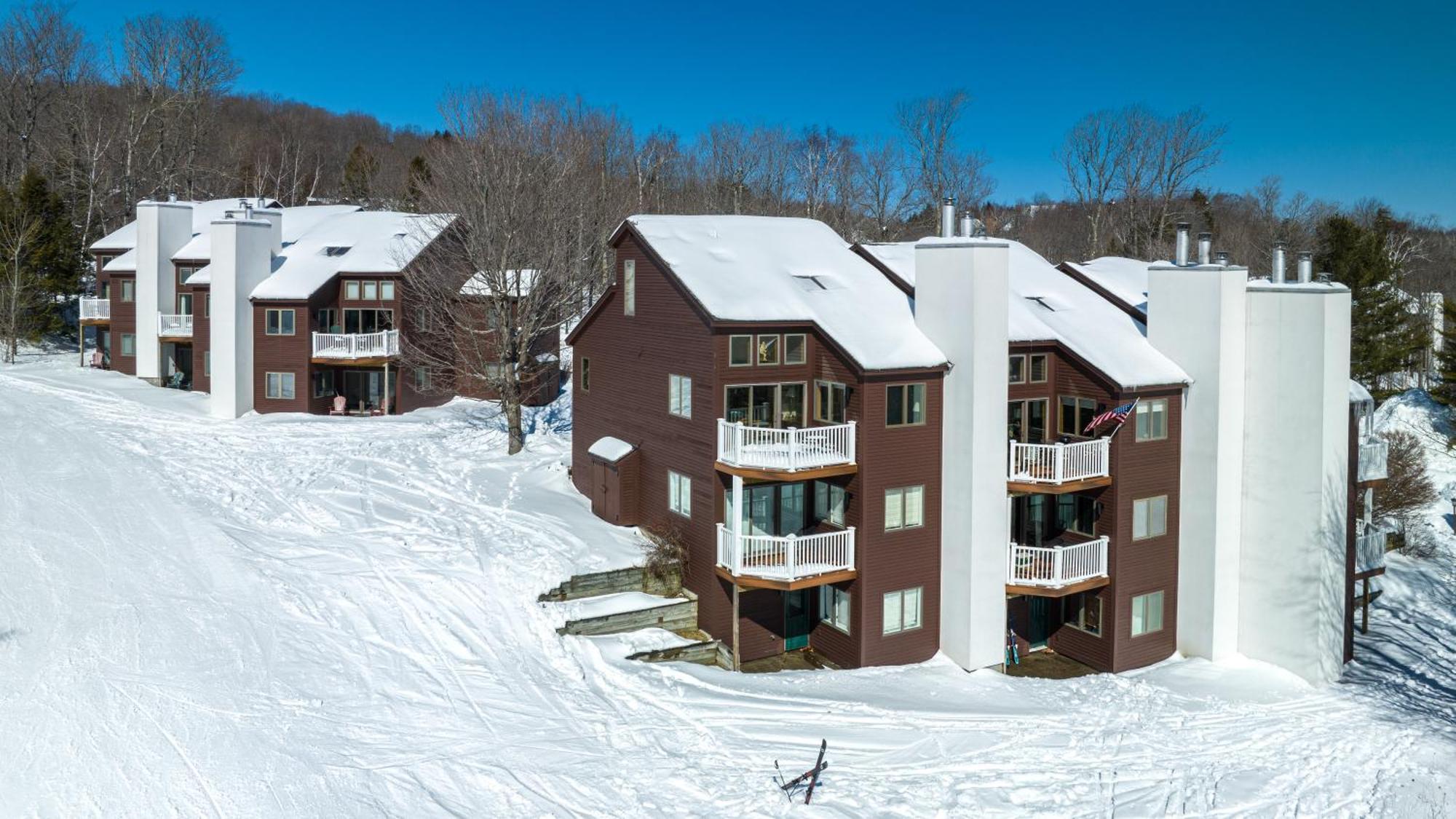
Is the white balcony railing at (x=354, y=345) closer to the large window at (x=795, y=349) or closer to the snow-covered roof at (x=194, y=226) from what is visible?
the snow-covered roof at (x=194, y=226)

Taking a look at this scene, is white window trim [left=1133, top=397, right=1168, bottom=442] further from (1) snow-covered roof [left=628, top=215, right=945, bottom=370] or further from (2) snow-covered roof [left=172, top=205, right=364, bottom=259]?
(2) snow-covered roof [left=172, top=205, right=364, bottom=259]

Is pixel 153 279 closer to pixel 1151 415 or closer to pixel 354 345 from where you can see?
pixel 354 345

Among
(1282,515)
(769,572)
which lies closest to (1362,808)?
(1282,515)

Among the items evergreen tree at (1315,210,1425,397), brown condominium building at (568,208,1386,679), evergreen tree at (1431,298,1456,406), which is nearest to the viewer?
brown condominium building at (568,208,1386,679)

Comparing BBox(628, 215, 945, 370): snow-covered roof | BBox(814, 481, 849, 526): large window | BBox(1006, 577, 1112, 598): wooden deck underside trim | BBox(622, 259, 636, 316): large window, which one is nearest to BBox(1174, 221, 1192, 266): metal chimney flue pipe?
BBox(628, 215, 945, 370): snow-covered roof

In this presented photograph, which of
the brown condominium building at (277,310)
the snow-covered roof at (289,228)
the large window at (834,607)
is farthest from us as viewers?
the snow-covered roof at (289,228)

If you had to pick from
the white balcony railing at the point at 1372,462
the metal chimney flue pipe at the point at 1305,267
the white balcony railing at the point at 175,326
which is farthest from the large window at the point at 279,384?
the white balcony railing at the point at 1372,462
